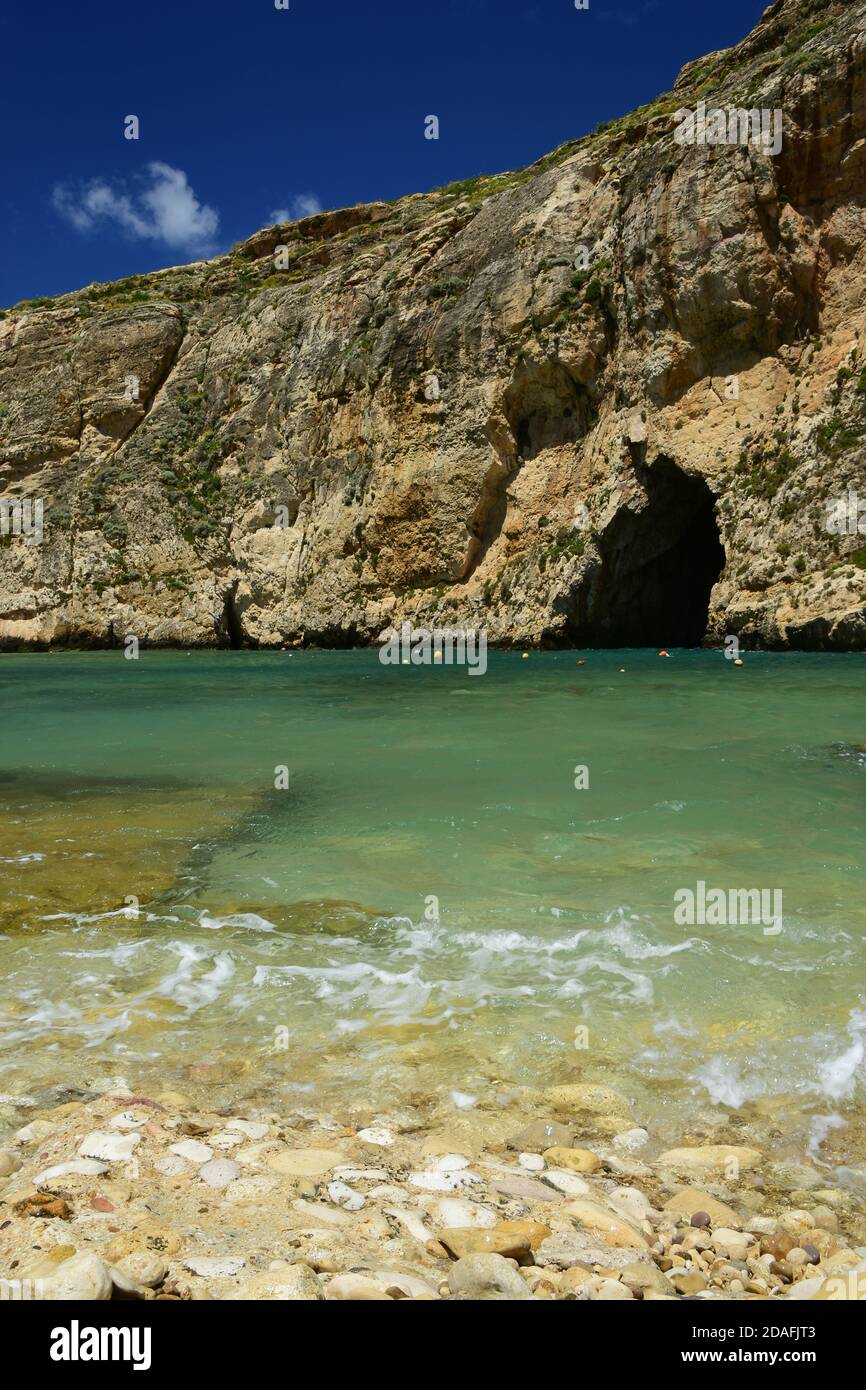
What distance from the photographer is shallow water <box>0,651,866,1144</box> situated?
14.9ft

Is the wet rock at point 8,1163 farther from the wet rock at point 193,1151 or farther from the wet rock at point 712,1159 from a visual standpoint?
the wet rock at point 712,1159

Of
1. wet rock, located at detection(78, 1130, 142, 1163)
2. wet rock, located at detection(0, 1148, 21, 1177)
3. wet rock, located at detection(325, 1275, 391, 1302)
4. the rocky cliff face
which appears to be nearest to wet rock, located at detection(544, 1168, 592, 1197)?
wet rock, located at detection(325, 1275, 391, 1302)

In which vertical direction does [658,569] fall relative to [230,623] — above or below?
above

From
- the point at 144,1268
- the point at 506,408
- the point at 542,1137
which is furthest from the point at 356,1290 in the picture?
→ the point at 506,408

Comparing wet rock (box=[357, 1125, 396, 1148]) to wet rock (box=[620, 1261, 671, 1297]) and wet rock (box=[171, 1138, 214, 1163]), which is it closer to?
wet rock (box=[171, 1138, 214, 1163])

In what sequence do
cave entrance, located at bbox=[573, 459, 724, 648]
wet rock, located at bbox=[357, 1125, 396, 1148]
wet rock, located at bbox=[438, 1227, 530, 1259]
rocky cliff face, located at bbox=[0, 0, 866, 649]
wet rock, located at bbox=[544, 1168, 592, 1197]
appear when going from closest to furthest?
wet rock, located at bbox=[438, 1227, 530, 1259], wet rock, located at bbox=[544, 1168, 592, 1197], wet rock, located at bbox=[357, 1125, 396, 1148], rocky cliff face, located at bbox=[0, 0, 866, 649], cave entrance, located at bbox=[573, 459, 724, 648]

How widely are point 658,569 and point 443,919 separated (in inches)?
1587

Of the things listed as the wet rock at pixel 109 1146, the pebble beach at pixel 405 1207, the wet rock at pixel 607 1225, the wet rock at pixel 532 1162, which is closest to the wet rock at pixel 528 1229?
the pebble beach at pixel 405 1207

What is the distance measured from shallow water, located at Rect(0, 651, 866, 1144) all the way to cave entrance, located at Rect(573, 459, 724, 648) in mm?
26444

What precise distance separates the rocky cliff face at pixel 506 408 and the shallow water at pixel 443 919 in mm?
23070

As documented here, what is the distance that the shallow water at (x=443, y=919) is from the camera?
14.9ft

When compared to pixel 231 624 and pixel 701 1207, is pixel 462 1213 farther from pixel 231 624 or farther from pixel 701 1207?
pixel 231 624

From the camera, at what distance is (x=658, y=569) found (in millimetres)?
44500

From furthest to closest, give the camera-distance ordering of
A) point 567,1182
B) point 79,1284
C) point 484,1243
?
point 567,1182
point 484,1243
point 79,1284
